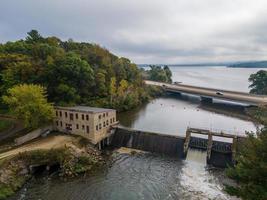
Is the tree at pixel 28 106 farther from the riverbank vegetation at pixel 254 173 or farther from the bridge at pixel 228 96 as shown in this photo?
the bridge at pixel 228 96

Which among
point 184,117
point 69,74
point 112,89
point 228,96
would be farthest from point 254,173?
point 228,96

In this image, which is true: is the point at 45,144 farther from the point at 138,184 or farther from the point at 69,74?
the point at 69,74

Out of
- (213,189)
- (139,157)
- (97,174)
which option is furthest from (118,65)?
(213,189)

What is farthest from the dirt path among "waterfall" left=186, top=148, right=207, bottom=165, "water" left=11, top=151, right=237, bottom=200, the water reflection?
the water reflection

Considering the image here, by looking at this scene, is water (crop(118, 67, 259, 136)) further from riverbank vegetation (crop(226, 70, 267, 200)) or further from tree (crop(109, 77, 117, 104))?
riverbank vegetation (crop(226, 70, 267, 200))

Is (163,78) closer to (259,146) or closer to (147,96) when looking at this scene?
(147,96)

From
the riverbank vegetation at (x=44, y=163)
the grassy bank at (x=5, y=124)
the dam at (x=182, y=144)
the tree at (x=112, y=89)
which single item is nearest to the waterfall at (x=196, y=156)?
the dam at (x=182, y=144)
